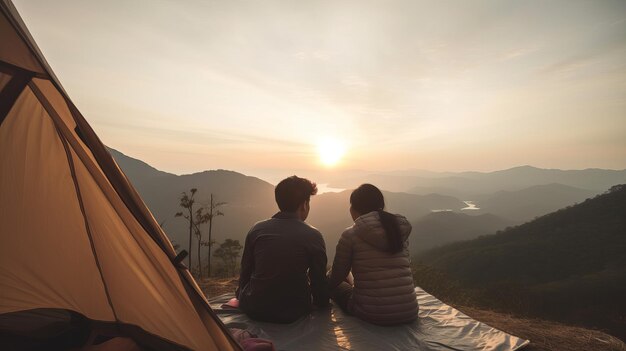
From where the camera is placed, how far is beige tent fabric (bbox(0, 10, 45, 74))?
6.86ft

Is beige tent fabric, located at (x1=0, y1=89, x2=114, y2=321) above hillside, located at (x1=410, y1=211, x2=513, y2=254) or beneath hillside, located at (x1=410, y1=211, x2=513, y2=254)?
above

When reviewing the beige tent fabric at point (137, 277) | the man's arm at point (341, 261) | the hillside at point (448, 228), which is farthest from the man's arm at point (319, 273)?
the hillside at point (448, 228)

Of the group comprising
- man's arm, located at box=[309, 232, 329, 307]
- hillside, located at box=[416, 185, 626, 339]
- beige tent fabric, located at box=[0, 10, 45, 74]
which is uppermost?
beige tent fabric, located at box=[0, 10, 45, 74]

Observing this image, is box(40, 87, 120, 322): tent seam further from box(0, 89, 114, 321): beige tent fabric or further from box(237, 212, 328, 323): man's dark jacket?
box(237, 212, 328, 323): man's dark jacket

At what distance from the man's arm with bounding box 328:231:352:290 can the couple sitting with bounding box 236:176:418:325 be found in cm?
1

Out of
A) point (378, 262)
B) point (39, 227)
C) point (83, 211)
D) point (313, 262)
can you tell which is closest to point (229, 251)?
point (39, 227)

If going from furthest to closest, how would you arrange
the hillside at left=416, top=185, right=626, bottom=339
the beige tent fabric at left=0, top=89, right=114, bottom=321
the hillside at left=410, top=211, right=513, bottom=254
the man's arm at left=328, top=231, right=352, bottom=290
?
1. the hillside at left=410, top=211, right=513, bottom=254
2. the hillside at left=416, top=185, right=626, bottom=339
3. the man's arm at left=328, top=231, right=352, bottom=290
4. the beige tent fabric at left=0, top=89, right=114, bottom=321

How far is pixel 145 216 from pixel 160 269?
600 millimetres

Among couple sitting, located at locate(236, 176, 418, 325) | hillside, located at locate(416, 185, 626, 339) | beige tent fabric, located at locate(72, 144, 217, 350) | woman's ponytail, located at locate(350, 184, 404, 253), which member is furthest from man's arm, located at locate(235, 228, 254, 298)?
hillside, located at locate(416, 185, 626, 339)

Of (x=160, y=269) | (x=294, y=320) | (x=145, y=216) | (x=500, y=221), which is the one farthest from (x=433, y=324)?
(x=500, y=221)

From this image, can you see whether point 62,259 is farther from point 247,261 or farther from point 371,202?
point 371,202

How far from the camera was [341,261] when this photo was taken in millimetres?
4129

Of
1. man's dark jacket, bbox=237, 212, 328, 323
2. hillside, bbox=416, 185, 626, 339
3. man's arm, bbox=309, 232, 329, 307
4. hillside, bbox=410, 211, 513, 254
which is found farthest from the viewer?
hillside, bbox=410, 211, 513, 254

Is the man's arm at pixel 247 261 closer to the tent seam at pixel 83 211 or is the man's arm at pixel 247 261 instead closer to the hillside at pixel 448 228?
the tent seam at pixel 83 211
